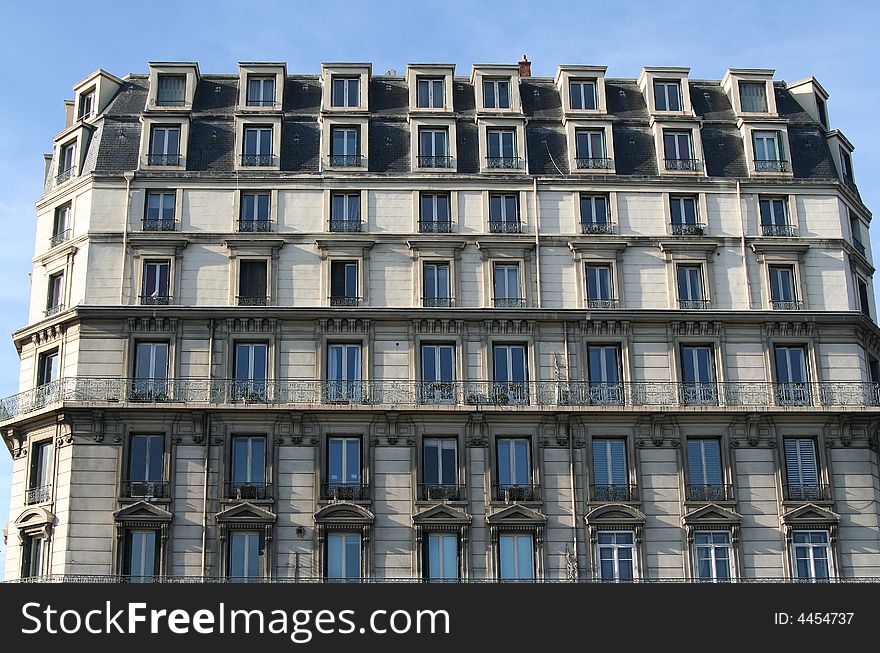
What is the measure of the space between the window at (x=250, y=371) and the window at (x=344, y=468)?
3395mm

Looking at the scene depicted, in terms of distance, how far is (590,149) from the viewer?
59375mm

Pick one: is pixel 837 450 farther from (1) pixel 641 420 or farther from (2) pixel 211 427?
(2) pixel 211 427

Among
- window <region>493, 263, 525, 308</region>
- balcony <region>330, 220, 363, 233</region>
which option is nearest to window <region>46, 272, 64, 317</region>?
balcony <region>330, 220, 363, 233</region>

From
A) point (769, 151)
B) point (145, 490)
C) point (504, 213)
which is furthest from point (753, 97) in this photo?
point (145, 490)

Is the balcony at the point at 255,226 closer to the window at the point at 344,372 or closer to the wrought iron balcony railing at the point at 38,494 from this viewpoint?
the window at the point at 344,372

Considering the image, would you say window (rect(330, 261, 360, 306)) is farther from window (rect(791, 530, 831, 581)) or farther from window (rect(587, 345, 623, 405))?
window (rect(791, 530, 831, 581))

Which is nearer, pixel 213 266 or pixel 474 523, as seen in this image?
pixel 474 523

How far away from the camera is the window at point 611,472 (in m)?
53.1

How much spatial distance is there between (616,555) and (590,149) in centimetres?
1726

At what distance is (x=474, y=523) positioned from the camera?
52500 millimetres

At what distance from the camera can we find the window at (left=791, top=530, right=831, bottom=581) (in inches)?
2060

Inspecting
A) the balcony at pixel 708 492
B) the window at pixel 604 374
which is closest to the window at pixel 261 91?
the window at pixel 604 374

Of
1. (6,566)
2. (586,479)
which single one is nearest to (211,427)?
(6,566)

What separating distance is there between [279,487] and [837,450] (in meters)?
21.2
